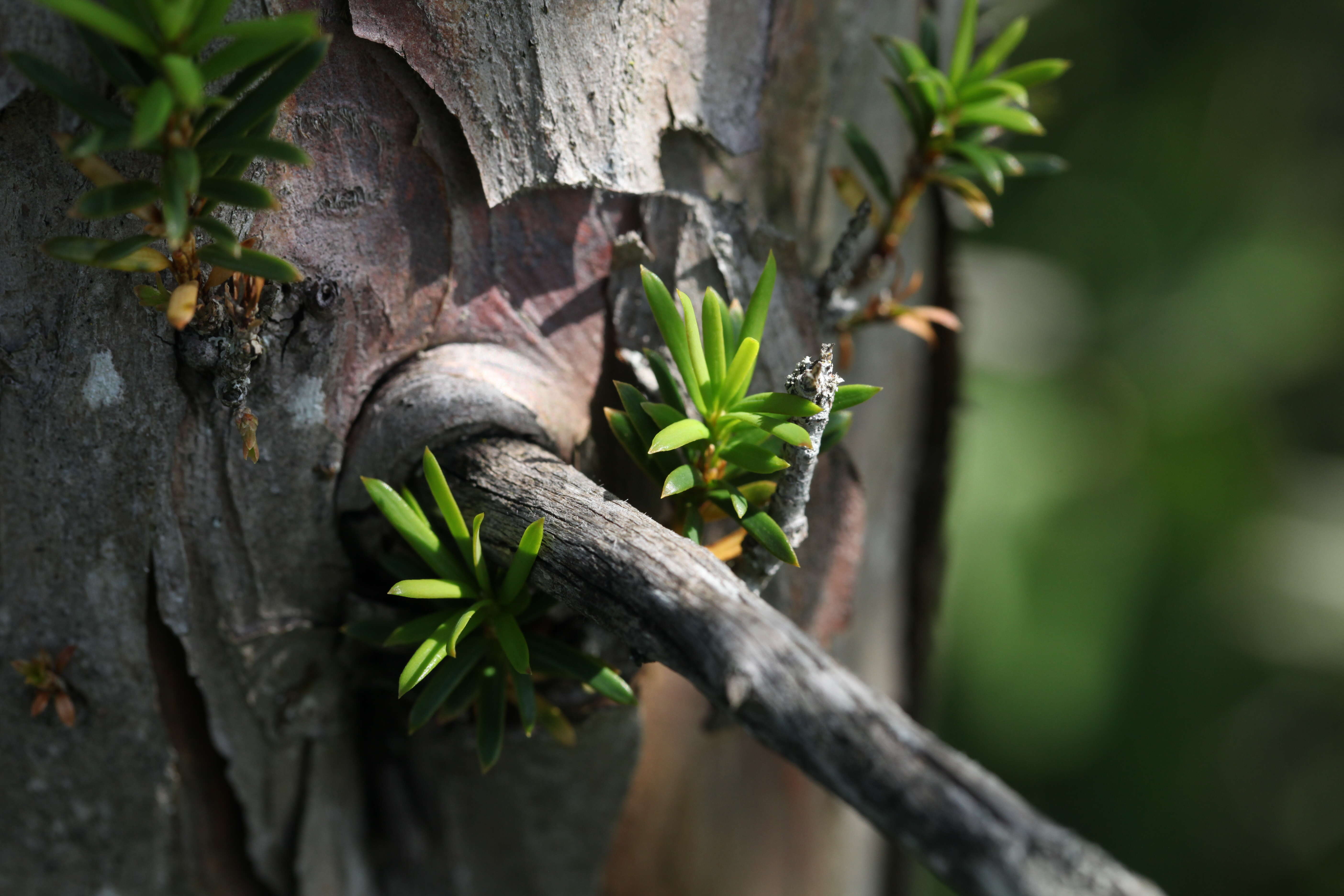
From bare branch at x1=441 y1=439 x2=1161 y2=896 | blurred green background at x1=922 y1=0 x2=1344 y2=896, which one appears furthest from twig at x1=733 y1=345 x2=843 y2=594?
blurred green background at x1=922 y1=0 x2=1344 y2=896

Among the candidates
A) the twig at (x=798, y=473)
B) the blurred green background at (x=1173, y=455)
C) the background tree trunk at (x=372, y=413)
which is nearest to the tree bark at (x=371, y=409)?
the background tree trunk at (x=372, y=413)

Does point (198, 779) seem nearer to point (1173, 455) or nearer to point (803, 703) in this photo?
point (803, 703)

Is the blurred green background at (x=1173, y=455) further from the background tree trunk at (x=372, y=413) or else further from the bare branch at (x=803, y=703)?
the bare branch at (x=803, y=703)

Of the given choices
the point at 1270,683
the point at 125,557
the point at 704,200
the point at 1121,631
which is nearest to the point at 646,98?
the point at 704,200

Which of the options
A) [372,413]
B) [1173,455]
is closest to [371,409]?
[372,413]

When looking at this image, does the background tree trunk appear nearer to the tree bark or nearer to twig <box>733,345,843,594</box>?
the tree bark
